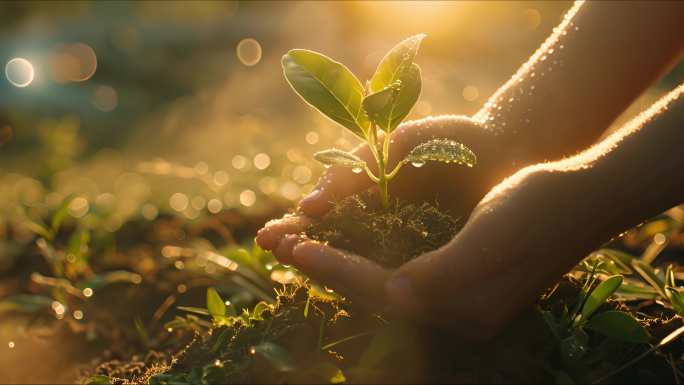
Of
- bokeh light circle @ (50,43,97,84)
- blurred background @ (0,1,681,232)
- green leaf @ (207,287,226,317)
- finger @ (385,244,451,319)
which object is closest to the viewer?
finger @ (385,244,451,319)

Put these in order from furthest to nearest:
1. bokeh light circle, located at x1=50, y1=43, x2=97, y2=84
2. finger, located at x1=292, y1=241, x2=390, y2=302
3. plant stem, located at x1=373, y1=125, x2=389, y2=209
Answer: bokeh light circle, located at x1=50, y1=43, x2=97, y2=84
plant stem, located at x1=373, y1=125, x2=389, y2=209
finger, located at x1=292, y1=241, x2=390, y2=302

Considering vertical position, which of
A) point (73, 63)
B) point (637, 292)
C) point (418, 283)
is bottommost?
point (637, 292)

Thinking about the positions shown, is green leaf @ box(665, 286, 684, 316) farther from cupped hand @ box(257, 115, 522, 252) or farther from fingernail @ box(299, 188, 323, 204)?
fingernail @ box(299, 188, 323, 204)

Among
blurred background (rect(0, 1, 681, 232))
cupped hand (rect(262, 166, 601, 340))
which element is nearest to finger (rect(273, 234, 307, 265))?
cupped hand (rect(262, 166, 601, 340))

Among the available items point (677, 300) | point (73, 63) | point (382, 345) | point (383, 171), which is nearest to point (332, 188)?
point (383, 171)

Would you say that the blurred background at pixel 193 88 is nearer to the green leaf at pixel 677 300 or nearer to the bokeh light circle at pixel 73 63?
the bokeh light circle at pixel 73 63

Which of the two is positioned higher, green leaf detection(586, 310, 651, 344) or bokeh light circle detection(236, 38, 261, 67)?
bokeh light circle detection(236, 38, 261, 67)

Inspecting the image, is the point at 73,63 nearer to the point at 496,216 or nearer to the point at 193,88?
the point at 193,88
